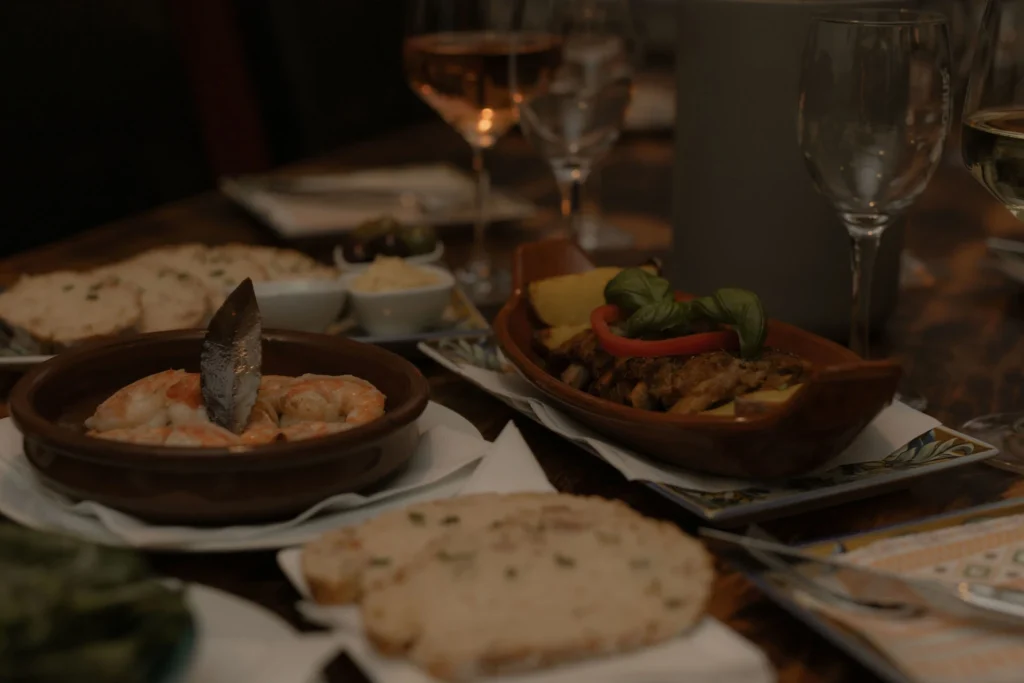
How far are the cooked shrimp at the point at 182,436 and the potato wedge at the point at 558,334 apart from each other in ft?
1.28

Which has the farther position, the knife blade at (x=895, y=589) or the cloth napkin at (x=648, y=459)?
the cloth napkin at (x=648, y=459)

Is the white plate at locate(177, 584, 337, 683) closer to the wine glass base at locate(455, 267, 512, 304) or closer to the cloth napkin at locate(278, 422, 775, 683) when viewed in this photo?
the cloth napkin at locate(278, 422, 775, 683)

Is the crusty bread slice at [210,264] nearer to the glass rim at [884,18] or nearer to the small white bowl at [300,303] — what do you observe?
the small white bowl at [300,303]

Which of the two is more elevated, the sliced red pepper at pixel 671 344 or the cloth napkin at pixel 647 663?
the sliced red pepper at pixel 671 344

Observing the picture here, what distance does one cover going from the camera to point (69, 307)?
4.61ft

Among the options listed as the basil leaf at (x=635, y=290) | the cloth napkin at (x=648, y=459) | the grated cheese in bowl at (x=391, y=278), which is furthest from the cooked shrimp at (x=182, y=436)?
the grated cheese in bowl at (x=391, y=278)

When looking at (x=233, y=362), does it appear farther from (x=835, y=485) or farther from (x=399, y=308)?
(x=835, y=485)

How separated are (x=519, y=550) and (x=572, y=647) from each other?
11cm

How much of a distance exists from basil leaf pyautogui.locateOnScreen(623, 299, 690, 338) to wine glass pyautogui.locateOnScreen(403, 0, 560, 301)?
65 centimetres

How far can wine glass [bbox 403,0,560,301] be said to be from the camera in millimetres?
1818

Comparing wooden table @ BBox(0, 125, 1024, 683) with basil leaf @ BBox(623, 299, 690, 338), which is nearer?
wooden table @ BBox(0, 125, 1024, 683)

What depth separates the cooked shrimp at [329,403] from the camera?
1050mm

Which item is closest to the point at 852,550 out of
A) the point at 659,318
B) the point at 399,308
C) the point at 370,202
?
the point at 659,318

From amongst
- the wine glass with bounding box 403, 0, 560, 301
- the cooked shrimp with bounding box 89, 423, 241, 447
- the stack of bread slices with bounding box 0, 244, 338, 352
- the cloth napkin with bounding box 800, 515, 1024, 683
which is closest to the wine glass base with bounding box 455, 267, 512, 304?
the wine glass with bounding box 403, 0, 560, 301
